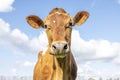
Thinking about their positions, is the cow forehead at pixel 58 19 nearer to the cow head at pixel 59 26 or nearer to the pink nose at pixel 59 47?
the cow head at pixel 59 26

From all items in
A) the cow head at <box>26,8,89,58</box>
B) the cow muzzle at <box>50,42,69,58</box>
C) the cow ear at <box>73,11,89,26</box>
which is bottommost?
the cow muzzle at <box>50,42,69,58</box>

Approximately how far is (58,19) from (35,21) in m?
1.32

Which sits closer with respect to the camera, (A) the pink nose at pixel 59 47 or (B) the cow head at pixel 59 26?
(A) the pink nose at pixel 59 47

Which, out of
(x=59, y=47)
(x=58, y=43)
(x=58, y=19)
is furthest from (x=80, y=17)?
(x=59, y=47)

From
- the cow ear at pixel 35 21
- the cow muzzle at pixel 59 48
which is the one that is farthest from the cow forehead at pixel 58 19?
the cow muzzle at pixel 59 48

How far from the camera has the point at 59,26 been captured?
510 inches

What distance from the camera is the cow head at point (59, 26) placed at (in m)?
12.0

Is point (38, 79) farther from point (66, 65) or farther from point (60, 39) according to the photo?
point (60, 39)

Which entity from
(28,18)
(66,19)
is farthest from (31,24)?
(66,19)

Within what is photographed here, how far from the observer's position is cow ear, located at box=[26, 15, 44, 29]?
1407cm

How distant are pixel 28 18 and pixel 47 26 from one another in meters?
1.18

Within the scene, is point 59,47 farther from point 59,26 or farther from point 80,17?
point 80,17

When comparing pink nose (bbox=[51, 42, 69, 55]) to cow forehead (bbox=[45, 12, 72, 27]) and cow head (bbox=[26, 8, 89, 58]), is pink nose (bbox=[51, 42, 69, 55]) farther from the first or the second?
cow forehead (bbox=[45, 12, 72, 27])

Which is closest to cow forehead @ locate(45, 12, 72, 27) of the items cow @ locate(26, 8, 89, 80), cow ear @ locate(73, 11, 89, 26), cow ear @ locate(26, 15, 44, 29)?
cow @ locate(26, 8, 89, 80)
